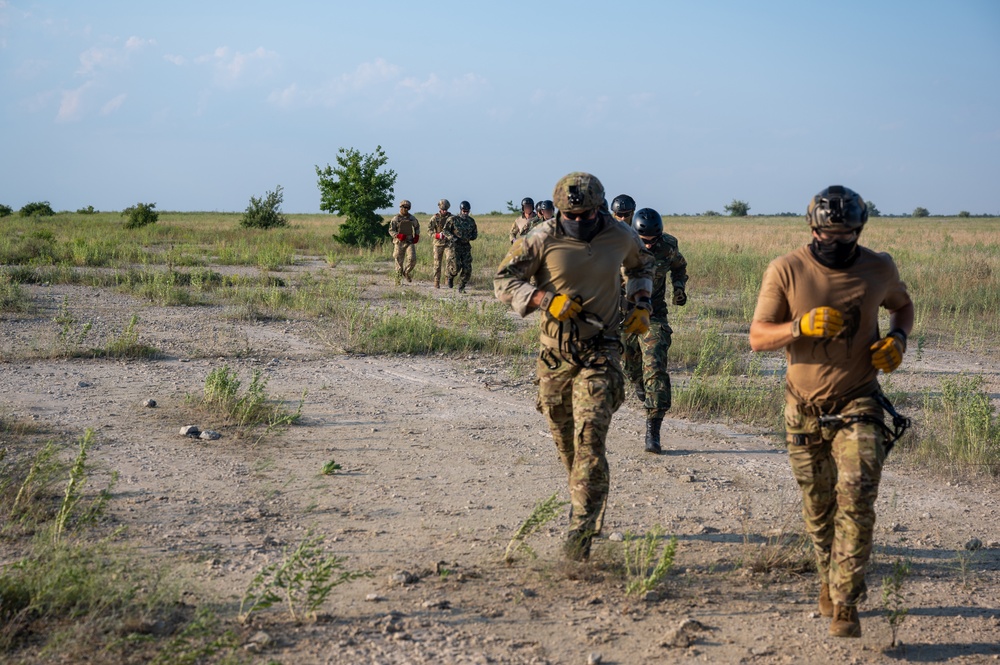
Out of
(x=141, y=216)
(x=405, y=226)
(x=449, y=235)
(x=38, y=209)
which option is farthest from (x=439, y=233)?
(x=38, y=209)

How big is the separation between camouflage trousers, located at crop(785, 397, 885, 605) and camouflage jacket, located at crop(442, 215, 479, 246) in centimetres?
1408

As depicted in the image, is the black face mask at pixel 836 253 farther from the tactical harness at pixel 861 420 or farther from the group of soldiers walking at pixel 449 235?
the group of soldiers walking at pixel 449 235

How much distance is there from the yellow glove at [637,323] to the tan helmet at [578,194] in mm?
648

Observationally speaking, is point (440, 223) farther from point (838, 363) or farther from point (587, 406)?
point (838, 363)

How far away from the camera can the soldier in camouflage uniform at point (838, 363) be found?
378cm

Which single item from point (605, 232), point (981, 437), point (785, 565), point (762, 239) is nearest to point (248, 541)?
point (605, 232)

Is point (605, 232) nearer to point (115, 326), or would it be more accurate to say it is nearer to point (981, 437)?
point (981, 437)

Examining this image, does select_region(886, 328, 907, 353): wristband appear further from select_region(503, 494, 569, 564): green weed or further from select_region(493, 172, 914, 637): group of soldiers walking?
select_region(503, 494, 569, 564): green weed

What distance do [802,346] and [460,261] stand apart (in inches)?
563

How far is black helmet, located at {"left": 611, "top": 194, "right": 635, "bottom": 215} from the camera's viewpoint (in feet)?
25.9

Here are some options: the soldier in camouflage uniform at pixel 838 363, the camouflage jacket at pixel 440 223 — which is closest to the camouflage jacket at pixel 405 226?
the camouflage jacket at pixel 440 223

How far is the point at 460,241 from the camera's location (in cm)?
1798

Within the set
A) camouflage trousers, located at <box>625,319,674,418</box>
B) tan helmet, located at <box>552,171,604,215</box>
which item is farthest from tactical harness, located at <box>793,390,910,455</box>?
camouflage trousers, located at <box>625,319,674,418</box>

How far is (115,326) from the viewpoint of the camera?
11.5 m
